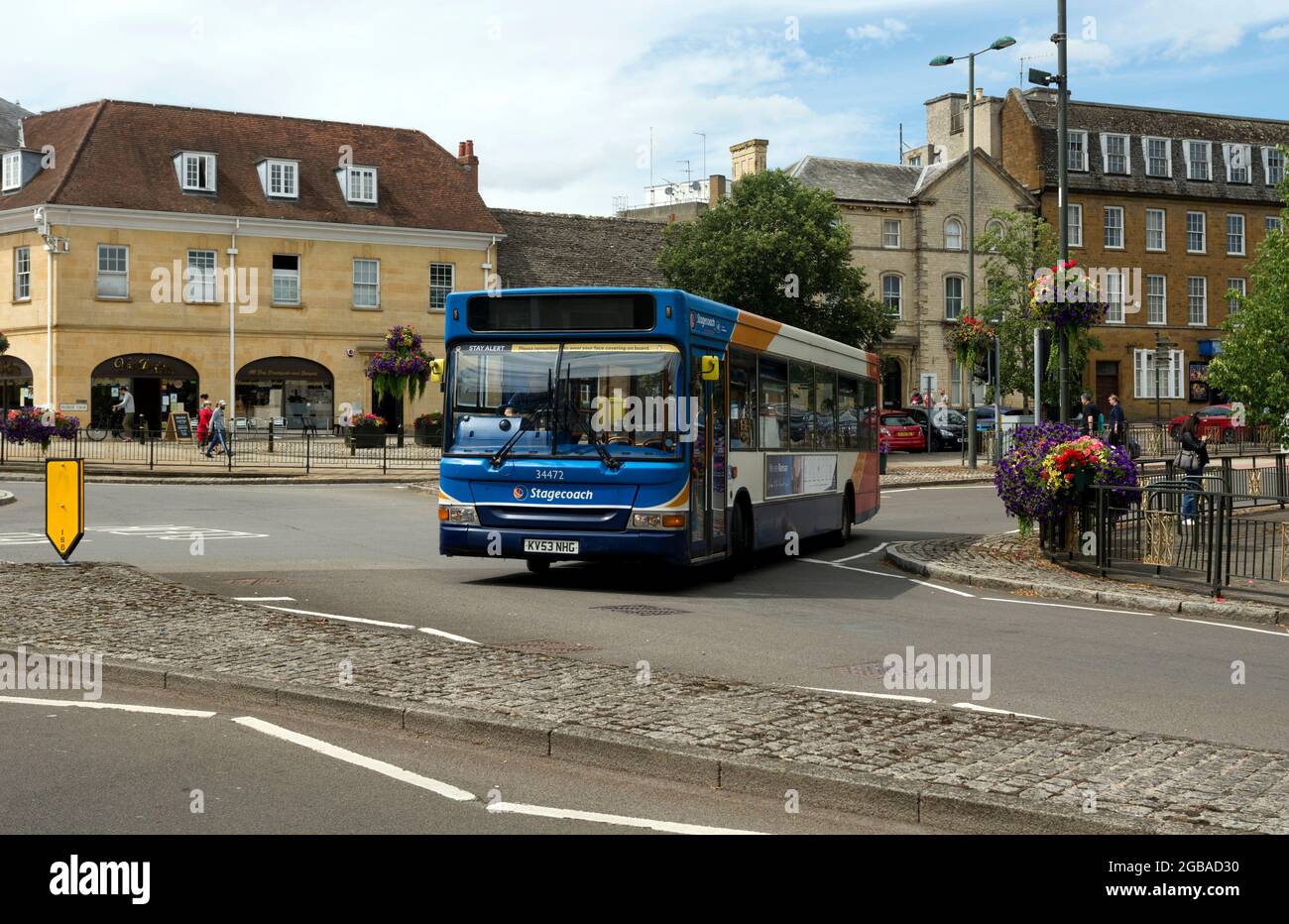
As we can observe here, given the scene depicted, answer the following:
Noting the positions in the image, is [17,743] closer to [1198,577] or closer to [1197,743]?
[1197,743]

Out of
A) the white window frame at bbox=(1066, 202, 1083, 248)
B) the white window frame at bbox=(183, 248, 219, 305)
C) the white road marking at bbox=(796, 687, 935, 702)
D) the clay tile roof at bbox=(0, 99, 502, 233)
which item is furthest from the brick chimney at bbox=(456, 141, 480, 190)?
the white road marking at bbox=(796, 687, 935, 702)

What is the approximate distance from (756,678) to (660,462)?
16.1ft

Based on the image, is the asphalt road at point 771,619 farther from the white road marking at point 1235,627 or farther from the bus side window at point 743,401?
the bus side window at point 743,401

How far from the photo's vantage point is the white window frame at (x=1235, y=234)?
7138 cm

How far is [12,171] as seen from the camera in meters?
51.5

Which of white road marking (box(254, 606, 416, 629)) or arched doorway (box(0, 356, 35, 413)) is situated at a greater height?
arched doorway (box(0, 356, 35, 413))

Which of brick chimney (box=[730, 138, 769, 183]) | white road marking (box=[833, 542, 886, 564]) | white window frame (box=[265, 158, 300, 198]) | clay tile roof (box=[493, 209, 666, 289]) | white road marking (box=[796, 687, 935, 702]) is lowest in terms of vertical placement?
white road marking (box=[833, 542, 886, 564])

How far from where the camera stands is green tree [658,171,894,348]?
5212 cm

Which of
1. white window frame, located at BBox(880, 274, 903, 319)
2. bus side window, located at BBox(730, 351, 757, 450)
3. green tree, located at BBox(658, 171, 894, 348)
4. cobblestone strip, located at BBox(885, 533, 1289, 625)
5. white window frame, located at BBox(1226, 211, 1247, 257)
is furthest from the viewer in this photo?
white window frame, located at BBox(1226, 211, 1247, 257)

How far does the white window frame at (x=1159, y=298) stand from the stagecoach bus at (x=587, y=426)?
6000 cm

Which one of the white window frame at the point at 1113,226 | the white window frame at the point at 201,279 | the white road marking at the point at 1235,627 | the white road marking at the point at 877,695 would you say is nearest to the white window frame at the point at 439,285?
the white window frame at the point at 201,279

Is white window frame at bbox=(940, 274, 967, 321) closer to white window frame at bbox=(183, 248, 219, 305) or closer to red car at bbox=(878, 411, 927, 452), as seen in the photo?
red car at bbox=(878, 411, 927, 452)

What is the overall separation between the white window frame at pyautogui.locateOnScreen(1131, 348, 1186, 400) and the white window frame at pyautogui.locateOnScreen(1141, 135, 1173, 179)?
8.76 metres
